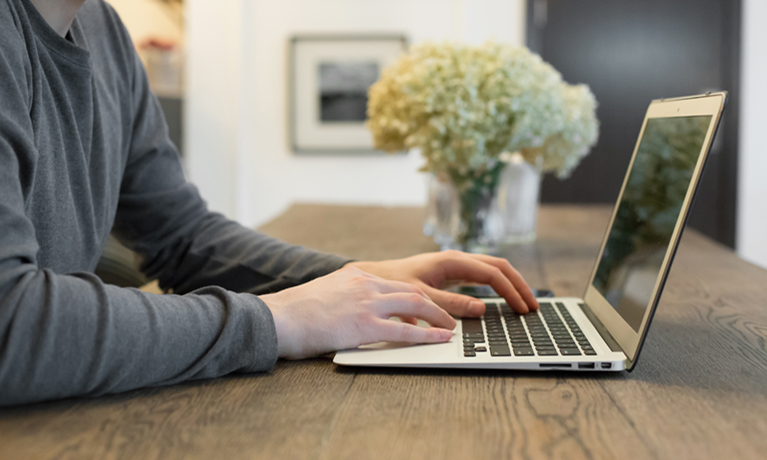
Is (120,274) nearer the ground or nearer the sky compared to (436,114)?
nearer the ground

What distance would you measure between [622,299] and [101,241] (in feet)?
2.25

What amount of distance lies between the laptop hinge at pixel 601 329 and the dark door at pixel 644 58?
3022 mm

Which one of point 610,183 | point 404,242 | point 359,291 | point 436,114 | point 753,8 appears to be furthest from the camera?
point 610,183

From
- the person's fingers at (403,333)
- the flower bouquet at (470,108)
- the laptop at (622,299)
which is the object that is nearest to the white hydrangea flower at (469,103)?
the flower bouquet at (470,108)

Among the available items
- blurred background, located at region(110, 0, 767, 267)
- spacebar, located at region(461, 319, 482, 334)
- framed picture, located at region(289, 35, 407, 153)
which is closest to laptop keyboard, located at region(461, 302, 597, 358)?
spacebar, located at region(461, 319, 482, 334)

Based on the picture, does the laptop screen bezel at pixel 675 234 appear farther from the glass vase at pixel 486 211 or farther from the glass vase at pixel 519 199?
the glass vase at pixel 519 199

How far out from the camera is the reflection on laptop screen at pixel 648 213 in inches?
25.5

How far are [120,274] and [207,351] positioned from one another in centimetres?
109

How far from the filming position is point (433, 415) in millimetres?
523

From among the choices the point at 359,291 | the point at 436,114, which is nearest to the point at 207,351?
the point at 359,291

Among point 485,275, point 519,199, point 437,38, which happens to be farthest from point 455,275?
point 437,38

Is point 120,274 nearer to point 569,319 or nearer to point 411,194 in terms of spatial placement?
point 569,319

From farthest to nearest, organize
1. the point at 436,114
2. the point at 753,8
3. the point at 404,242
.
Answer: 1. the point at 753,8
2. the point at 404,242
3. the point at 436,114

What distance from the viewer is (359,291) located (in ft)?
2.23
